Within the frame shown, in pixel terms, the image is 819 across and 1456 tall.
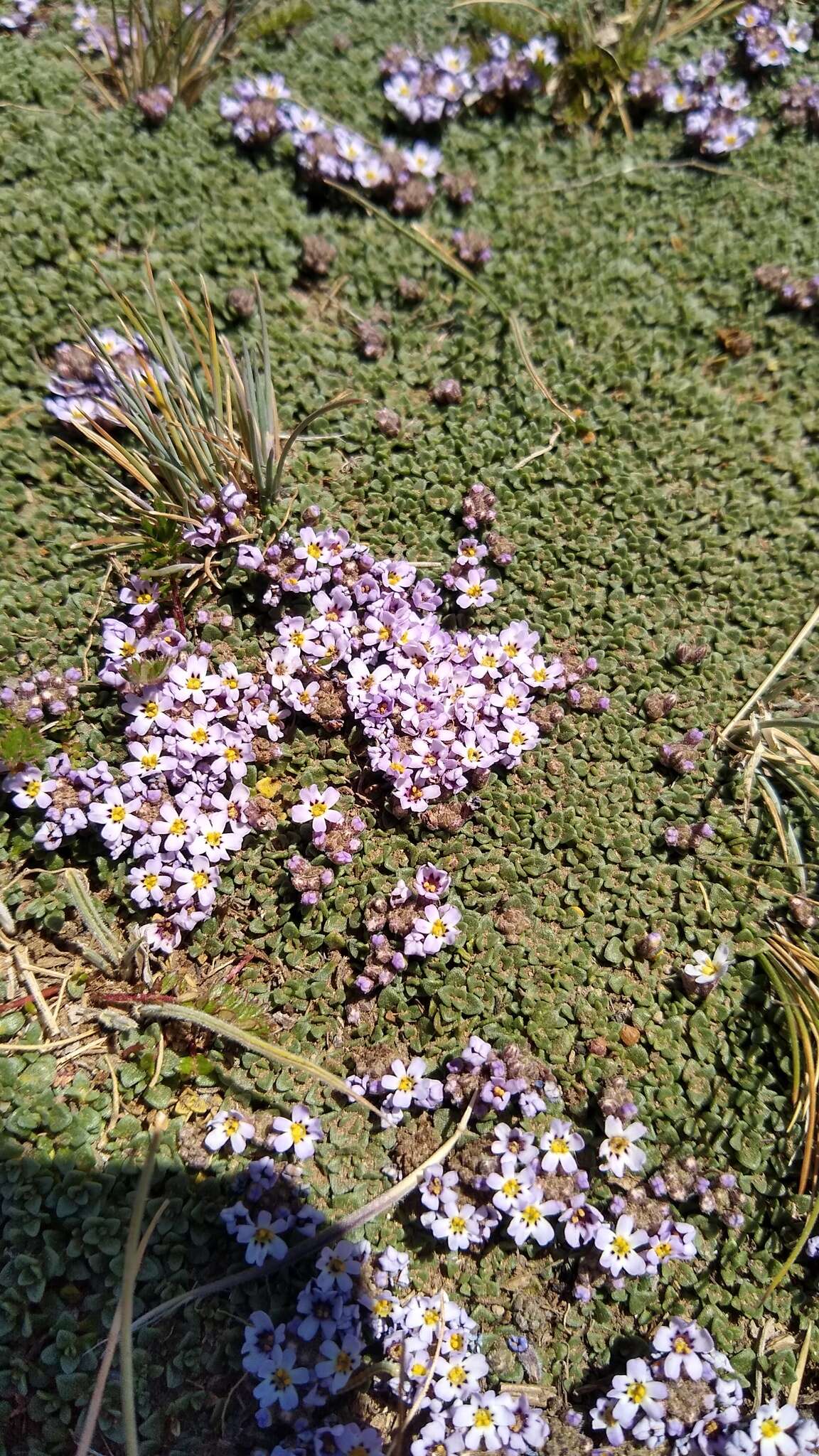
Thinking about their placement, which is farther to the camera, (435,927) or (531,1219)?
(435,927)

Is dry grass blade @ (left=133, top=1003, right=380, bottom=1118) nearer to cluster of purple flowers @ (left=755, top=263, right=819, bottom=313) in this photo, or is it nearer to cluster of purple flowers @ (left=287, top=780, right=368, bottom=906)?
cluster of purple flowers @ (left=287, top=780, right=368, bottom=906)

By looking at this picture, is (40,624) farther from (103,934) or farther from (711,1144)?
(711,1144)

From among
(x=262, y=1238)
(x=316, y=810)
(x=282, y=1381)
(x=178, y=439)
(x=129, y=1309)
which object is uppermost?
(x=178, y=439)

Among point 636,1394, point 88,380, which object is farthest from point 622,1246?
point 88,380

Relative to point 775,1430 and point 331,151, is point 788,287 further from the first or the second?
point 775,1430

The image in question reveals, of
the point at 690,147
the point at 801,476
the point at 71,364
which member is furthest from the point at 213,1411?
the point at 690,147

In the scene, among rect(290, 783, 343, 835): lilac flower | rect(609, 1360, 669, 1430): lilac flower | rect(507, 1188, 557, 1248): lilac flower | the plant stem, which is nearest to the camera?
the plant stem

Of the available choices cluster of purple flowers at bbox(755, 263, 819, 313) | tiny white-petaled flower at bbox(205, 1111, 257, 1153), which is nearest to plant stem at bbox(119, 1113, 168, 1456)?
tiny white-petaled flower at bbox(205, 1111, 257, 1153)
